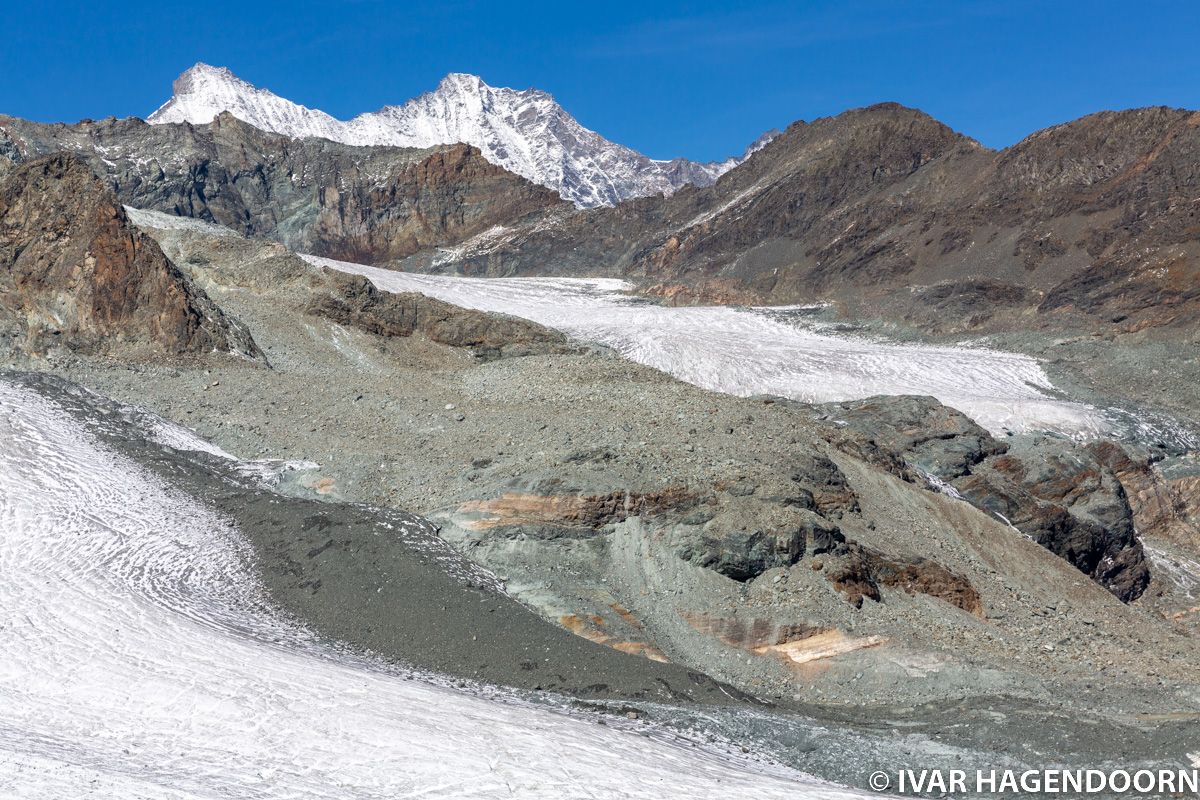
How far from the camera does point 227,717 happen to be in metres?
13.5

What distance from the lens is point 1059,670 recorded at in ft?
54.0

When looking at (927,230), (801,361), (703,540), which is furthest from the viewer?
(927,230)

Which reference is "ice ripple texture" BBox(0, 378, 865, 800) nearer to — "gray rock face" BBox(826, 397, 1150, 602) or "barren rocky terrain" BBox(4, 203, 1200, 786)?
"barren rocky terrain" BBox(4, 203, 1200, 786)

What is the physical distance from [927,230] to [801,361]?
117ft

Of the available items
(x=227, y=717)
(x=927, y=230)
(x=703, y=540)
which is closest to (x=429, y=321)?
(x=703, y=540)

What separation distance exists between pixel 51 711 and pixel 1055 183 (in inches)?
3199

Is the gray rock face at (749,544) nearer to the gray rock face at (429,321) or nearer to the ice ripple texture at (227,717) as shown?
the ice ripple texture at (227,717)

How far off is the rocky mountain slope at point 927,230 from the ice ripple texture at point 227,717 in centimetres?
5869

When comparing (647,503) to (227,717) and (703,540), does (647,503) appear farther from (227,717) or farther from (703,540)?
(227,717)

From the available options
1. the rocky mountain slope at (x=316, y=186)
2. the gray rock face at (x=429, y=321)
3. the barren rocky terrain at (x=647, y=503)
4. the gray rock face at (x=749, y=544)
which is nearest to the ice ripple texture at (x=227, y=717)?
the barren rocky terrain at (x=647, y=503)

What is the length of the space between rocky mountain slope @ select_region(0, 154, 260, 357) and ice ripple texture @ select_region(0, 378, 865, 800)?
1135cm

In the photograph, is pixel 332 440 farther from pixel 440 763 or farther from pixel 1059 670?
pixel 1059 670

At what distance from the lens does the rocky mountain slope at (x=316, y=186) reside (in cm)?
11700

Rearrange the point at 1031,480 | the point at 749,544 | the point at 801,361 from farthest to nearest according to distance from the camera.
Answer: the point at 801,361, the point at 1031,480, the point at 749,544
